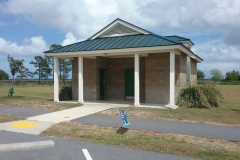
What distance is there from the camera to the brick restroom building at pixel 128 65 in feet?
47.8

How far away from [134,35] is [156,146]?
36.6ft

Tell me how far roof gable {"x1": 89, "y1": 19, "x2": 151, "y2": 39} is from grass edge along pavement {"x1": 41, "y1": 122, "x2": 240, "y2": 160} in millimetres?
9233

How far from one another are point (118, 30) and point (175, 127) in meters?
10.0

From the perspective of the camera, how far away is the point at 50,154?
6.04 m

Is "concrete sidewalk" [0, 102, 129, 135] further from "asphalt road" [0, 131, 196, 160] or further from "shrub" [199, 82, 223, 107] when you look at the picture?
"shrub" [199, 82, 223, 107]

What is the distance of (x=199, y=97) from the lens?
14.8 meters

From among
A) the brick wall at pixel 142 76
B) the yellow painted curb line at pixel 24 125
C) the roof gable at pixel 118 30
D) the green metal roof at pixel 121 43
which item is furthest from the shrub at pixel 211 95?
the yellow painted curb line at pixel 24 125

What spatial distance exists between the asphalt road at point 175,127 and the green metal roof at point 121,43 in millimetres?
5020

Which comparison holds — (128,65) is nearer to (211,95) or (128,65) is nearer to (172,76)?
(172,76)

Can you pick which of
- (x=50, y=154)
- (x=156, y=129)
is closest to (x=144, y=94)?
(x=156, y=129)

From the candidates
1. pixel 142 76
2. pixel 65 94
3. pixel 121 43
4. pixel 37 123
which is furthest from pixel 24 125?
pixel 65 94

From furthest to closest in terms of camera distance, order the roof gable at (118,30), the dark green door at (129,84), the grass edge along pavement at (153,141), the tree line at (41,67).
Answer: the tree line at (41,67) → the dark green door at (129,84) → the roof gable at (118,30) → the grass edge along pavement at (153,141)

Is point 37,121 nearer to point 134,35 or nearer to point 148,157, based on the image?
point 148,157

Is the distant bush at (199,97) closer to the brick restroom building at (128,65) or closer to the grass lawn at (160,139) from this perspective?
the brick restroom building at (128,65)
